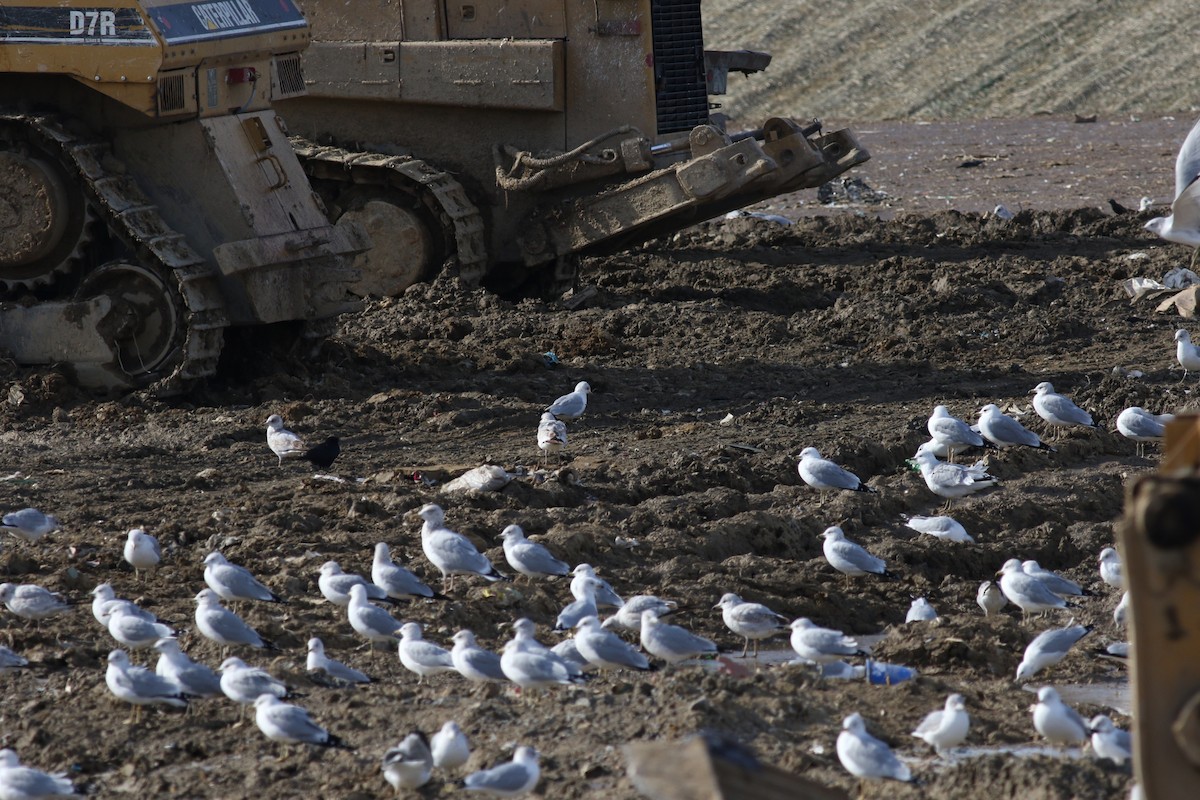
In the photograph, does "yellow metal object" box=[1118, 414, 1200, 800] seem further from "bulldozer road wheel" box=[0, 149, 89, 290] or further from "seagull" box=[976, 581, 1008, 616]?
"bulldozer road wheel" box=[0, 149, 89, 290]

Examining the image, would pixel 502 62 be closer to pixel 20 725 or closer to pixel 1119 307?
pixel 1119 307

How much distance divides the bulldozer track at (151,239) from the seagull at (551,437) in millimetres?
2736

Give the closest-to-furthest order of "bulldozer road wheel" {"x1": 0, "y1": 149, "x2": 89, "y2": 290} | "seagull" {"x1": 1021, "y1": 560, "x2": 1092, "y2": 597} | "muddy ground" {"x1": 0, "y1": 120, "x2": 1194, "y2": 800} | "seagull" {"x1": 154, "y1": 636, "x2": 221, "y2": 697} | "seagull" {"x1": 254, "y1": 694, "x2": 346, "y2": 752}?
"seagull" {"x1": 254, "y1": 694, "x2": 346, "y2": 752}, "muddy ground" {"x1": 0, "y1": 120, "x2": 1194, "y2": 800}, "seagull" {"x1": 154, "y1": 636, "x2": 221, "y2": 697}, "seagull" {"x1": 1021, "y1": 560, "x2": 1092, "y2": 597}, "bulldozer road wheel" {"x1": 0, "y1": 149, "x2": 89, "y2": 290}

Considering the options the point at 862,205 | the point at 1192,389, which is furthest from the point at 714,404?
the point at 862,205

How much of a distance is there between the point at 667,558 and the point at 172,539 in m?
2.70

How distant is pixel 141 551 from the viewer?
8.42 m

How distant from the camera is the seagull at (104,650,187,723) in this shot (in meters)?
6.48

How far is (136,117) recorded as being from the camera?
1204 cm

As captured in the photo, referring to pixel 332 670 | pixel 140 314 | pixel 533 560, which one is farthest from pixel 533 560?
pixel 140 314

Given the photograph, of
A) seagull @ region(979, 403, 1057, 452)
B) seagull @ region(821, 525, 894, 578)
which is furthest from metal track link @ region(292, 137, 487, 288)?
seagull @ region(821, 525, 894, 578)

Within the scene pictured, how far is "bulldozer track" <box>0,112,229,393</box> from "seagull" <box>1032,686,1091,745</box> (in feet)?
24.1

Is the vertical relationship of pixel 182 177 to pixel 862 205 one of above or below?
above

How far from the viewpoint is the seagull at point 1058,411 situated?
10.8m

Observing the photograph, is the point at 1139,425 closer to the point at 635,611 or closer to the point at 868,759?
the point at 635,611
